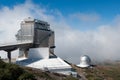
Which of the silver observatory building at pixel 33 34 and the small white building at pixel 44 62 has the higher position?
the silver observatory building at pixel 33 34

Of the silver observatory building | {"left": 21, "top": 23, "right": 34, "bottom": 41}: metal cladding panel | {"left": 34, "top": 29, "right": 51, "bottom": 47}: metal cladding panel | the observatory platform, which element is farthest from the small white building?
{"left": 21, "top": 23, "right": 34, "bottom": 41}: metal cladding panel

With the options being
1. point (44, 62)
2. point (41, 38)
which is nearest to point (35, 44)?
point (41, 38)

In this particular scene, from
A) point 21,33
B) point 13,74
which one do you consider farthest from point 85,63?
point 13,74

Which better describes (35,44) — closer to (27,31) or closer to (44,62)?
(27,31)

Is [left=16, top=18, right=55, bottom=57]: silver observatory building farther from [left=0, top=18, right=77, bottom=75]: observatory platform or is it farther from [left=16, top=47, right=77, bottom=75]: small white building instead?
[left=16, top=47, right=77, bottom=75]: small white building

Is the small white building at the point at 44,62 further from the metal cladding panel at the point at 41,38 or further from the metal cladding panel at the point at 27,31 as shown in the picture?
the metal cladding panel at the point at 27,31

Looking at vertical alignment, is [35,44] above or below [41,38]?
below

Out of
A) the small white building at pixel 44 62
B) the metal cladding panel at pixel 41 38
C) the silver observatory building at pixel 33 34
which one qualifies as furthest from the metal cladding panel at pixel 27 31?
the small white building at pixel 44 62

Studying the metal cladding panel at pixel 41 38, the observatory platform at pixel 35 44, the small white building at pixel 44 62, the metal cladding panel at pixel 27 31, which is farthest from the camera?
the metal cladding panel at pixel 41 38

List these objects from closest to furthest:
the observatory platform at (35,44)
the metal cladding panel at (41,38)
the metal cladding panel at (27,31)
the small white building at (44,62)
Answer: the small white building at (44,62) → the observatory platform at (35,44) → the metal cladding panel at (27,31) → the metal cladding panel at (41,38)

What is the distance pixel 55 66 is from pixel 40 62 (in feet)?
18.9

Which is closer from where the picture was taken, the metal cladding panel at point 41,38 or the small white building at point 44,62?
the small white building at point 44,62

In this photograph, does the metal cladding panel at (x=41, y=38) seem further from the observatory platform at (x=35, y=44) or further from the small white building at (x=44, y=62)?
the small white building at (x=44, y=62)

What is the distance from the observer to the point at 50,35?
101 m
